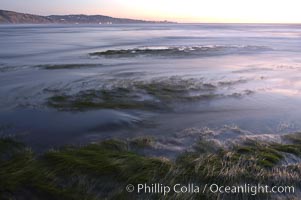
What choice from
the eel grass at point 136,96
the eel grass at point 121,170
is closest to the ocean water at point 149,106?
the eel grass at point 136,96

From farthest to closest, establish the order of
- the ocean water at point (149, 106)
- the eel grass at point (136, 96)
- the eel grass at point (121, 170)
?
the eel grass at point (136, 96) → the ocean water at point (149, 106) → the eel grass at point (121, 170)

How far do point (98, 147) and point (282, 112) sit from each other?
5.45 meters

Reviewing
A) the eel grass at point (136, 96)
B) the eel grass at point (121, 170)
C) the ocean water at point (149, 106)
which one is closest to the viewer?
the eel grass at point (121, 170)

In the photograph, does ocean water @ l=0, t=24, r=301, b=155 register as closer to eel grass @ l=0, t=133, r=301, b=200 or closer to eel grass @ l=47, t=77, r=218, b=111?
eel grass @ l=47, t=77, r=218, b=111

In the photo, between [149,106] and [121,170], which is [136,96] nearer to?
[149,106]

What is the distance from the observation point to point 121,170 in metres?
5.13

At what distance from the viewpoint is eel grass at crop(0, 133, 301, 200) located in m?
4.60

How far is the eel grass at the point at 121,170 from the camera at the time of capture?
15.1 ft

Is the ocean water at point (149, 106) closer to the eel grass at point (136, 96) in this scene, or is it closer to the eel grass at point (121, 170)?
the eel grass at point (136, 96)

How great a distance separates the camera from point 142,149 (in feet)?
20.6

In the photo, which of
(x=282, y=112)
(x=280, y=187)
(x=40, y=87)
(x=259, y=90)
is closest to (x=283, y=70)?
(x=259, y=90)
